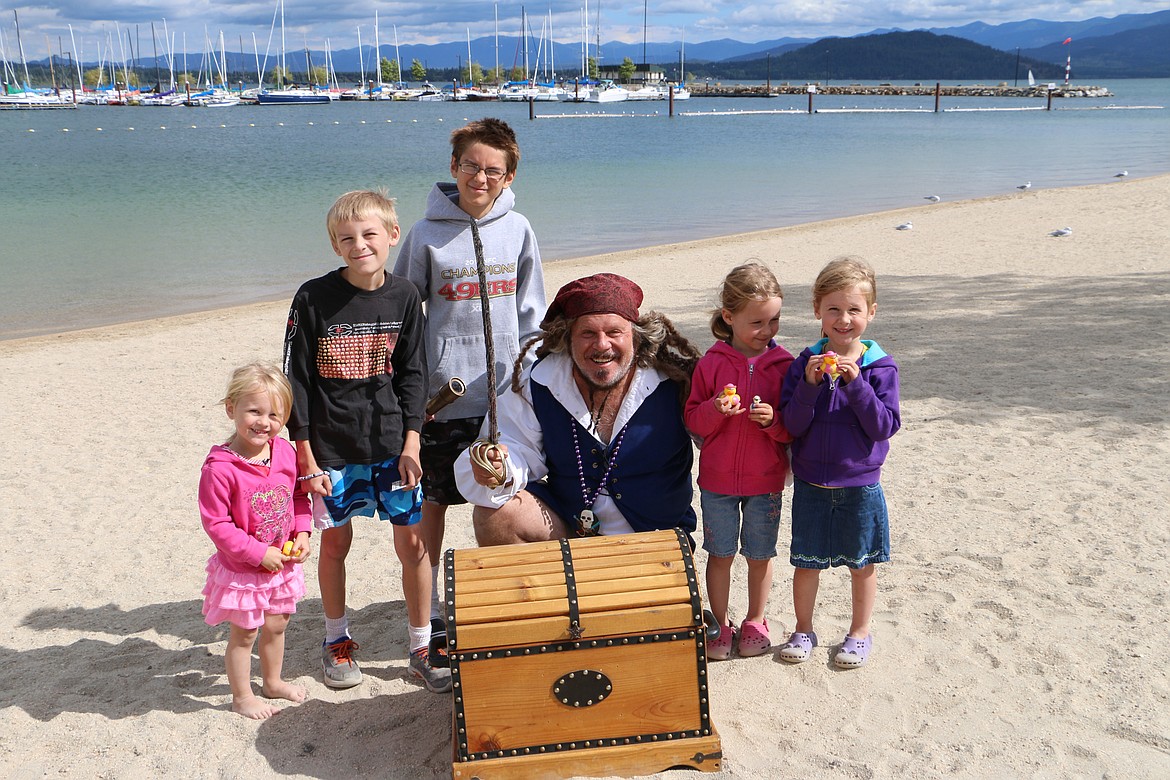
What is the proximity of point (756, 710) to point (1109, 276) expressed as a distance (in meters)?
10.3

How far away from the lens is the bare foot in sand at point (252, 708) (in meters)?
3.55

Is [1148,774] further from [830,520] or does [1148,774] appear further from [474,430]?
[474,430]

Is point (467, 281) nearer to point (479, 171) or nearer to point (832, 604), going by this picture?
point (479, 171)

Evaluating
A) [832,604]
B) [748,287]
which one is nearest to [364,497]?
[748,287]

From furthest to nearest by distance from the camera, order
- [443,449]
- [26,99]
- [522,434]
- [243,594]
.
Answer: [26,99] → [443,449] → [522,434] → [243,594]

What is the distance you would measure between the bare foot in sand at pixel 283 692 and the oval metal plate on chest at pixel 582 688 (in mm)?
1212

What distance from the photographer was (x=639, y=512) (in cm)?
369

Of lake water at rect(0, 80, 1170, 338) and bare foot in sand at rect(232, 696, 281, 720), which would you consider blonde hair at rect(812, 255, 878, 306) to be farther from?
lake water at rect(0, 80, 1170, 338)

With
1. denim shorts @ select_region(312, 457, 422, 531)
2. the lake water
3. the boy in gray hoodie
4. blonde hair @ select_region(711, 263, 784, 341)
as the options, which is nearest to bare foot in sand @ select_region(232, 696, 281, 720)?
denim shorts @ select_region(312, 457, 422, 531)

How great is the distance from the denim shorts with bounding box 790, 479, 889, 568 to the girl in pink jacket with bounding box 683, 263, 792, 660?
11 cm

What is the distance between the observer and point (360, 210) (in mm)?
3367

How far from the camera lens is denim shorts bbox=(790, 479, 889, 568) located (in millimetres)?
3588

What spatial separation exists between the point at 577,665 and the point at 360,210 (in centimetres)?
173

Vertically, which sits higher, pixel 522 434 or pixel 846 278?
pixel 846 278
